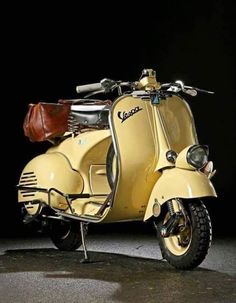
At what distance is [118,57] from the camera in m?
10.7

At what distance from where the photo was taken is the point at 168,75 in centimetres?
1088

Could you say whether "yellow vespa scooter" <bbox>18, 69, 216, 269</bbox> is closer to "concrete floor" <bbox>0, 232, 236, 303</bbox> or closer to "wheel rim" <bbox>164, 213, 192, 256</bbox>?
"wheel rim" <bbox>164, 213, 192, 256</bbox>

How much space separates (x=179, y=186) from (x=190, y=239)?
1.13 ft

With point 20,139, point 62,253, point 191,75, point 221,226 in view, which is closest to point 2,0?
point 20,139

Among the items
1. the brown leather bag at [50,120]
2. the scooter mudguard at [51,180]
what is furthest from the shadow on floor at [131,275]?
the brown leather bag at [50,120]

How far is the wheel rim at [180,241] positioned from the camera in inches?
188

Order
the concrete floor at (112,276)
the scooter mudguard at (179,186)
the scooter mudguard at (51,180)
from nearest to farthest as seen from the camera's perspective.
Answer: the concrete floor at (112,276), the scooter mudguard at (179,186), the scooter mudguard at (51,180)

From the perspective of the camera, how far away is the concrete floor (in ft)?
13.2

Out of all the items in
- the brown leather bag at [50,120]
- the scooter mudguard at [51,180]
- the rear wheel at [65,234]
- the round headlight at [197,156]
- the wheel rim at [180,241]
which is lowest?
the rear wheel at [65,234]

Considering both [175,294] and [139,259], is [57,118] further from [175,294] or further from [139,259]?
[175,294]

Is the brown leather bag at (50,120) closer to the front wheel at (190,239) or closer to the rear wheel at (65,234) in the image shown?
the rear wheel at (65,234)

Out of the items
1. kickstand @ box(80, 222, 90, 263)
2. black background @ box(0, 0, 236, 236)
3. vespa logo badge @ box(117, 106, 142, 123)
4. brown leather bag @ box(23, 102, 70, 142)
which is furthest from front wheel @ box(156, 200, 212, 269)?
black background @ box(0, 0, 236, 236)

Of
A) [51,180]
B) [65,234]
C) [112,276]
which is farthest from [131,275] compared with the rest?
[65,234]

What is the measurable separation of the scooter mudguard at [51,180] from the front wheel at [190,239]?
36.2 inches
